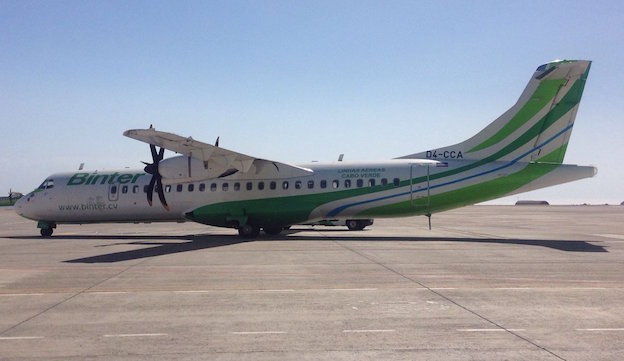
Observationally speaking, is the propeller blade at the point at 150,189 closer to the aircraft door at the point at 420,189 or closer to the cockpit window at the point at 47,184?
the cockpit window at the point at 47,184

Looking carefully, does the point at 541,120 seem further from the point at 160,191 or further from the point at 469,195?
the point at 160,191

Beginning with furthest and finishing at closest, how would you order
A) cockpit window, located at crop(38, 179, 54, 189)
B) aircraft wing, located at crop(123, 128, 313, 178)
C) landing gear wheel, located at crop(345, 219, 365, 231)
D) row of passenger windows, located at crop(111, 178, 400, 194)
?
landing gear wheel, located at crop(345, 219, 365, 231) < cockpit window, located at crop(38, 179, 54, 189) < row of passenger windows, located at crop(111, 178, 400, 194) < aircraft wing, located at crop(123, 128, 313, 178)

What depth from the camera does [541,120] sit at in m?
23.4

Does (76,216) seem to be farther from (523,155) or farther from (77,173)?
(523,155)

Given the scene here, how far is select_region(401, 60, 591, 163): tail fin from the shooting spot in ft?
74.7

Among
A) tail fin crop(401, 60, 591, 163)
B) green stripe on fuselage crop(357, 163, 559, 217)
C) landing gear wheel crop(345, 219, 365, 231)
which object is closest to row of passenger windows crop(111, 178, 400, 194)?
green stripe on fuselage crop(357, 163, 559, 217)

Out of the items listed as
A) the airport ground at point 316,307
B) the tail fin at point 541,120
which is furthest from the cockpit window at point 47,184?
the tail fin at point 541,120

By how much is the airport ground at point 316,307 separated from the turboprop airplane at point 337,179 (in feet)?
21.5

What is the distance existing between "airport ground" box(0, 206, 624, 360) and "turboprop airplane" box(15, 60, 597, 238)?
21.5 feet

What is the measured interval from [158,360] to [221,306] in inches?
126

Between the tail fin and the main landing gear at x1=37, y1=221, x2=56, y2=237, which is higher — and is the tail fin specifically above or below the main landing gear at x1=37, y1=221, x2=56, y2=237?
above

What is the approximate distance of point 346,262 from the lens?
1596 centimetres

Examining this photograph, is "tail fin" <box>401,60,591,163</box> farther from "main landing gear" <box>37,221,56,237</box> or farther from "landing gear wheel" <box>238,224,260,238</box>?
"main landing gear" <box>37,221,56,237</box>

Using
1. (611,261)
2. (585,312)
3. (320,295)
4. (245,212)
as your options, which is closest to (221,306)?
(320,295)
